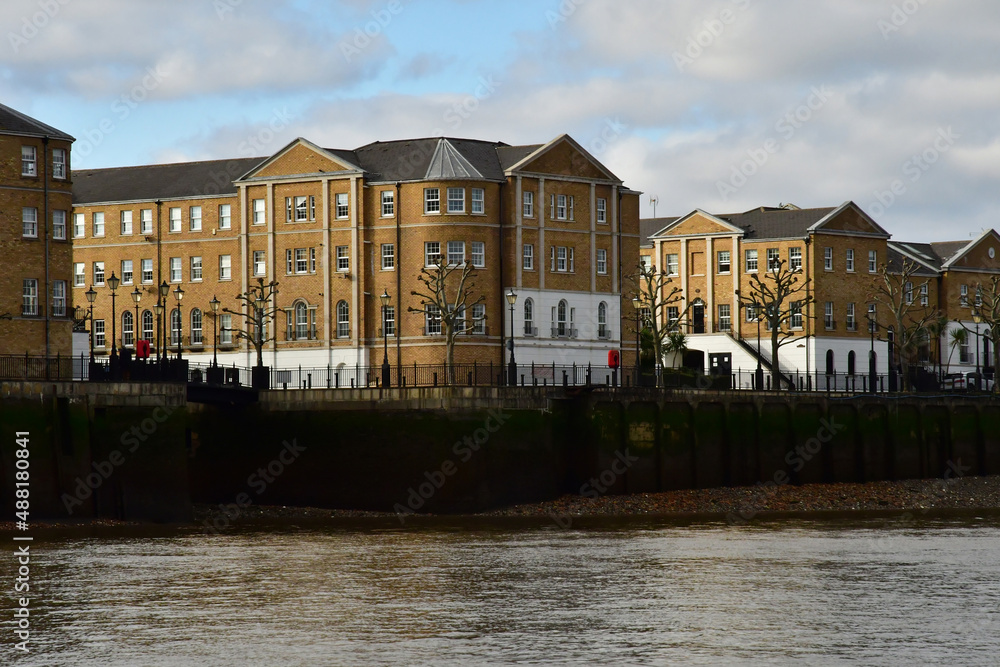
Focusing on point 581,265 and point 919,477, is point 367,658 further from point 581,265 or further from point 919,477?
point 581,265

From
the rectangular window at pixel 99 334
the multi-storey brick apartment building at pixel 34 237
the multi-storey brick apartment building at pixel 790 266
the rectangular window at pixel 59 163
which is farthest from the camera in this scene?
the multi-storey brick apartment building at pixel 790 266

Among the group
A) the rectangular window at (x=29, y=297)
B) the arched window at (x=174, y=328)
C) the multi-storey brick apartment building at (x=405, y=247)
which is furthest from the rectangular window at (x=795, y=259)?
the rectangular window at (x=29, y=297)

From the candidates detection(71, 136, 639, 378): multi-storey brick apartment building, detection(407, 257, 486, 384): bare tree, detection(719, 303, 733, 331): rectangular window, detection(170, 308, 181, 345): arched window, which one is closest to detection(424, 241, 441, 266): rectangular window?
detection(71, 136, 639, 378): multi-storey brick apartment building

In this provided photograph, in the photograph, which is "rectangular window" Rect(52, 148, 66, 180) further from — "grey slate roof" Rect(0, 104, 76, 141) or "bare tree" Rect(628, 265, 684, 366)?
"bare tree" Rect(628, 265, 684, 366)

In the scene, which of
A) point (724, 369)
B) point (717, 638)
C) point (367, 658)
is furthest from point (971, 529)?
point (724, 369)

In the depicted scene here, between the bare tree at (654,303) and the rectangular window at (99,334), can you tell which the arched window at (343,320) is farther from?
the bare tree at (654,303)

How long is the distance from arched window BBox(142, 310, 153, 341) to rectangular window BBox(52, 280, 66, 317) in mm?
24464

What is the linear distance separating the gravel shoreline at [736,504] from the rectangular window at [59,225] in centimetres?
1323

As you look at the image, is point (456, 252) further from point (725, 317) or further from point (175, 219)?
point (725, 317)

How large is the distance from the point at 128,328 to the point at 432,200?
2098 cm

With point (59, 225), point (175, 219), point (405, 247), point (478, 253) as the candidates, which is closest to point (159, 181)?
point (175, 219)

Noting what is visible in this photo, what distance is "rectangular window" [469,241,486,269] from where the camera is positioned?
83.6 meters

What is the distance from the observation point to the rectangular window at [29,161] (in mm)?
65625

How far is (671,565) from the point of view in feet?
139
